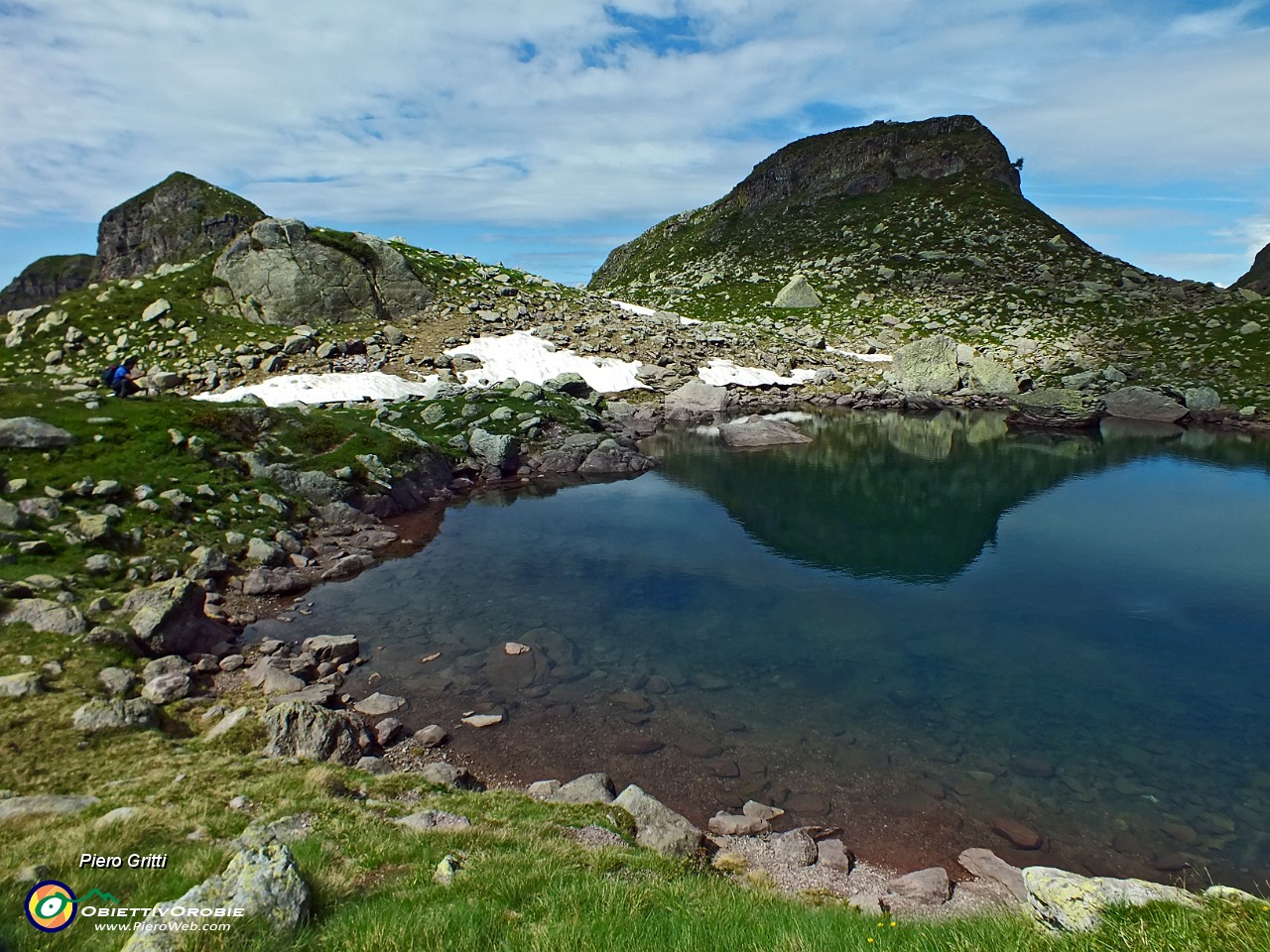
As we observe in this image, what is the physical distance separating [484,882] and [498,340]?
2838 inches

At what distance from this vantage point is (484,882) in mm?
10555

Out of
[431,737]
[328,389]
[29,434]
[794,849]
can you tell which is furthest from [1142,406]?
[29,434]

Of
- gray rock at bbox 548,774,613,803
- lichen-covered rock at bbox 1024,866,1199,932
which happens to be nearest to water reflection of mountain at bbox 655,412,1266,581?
gray rock at bbox 548,774,613,803

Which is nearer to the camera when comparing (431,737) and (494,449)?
(431,737)

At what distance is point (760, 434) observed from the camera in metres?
65.2

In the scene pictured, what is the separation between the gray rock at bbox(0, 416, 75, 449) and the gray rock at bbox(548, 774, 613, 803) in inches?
1213

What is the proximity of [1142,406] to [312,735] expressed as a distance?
9143 centimetres

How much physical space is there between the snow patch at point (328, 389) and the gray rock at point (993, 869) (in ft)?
191

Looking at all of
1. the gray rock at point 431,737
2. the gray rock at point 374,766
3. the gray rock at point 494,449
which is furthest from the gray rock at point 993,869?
the gray rock at point 494,449

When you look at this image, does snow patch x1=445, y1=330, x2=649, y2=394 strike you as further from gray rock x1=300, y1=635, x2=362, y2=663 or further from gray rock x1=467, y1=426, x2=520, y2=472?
gray rock x1=300, y1=635, x2=362, y2=663

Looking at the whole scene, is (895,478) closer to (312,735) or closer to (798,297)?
(312,735)

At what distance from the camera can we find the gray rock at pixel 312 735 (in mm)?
18328

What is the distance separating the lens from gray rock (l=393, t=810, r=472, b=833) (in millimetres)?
13897

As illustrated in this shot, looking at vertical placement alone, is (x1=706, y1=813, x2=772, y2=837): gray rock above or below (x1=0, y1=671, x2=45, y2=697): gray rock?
below
